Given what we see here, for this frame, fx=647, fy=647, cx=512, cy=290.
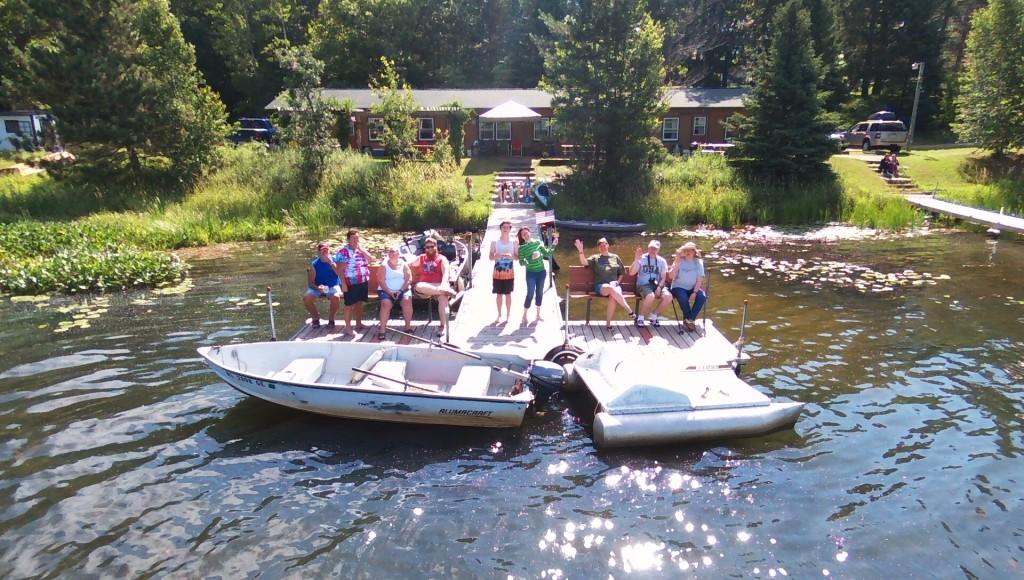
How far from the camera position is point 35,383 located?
10047mm

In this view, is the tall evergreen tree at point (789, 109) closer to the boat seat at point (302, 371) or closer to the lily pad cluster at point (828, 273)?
the lily pad cluster at point (828, 273)

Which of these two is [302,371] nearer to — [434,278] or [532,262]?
[434,278]

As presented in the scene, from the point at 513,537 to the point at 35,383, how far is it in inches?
322

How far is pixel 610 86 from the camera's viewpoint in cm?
2434

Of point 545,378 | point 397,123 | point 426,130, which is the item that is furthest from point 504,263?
point 426,130

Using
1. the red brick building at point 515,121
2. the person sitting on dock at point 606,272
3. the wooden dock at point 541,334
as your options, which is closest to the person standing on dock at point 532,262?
the wooden dock at point 541,334

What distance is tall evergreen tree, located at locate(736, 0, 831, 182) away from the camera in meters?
25.5

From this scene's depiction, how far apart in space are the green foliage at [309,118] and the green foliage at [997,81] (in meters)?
28.8

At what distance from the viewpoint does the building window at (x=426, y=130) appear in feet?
121

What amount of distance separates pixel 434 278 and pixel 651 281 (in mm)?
3845

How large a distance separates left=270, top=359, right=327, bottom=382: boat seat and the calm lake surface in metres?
0.66

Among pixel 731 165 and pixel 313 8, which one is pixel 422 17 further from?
pixel 731 165

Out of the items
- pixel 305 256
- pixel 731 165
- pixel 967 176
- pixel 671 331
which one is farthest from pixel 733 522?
pixel 967 176

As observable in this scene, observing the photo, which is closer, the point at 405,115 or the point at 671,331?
the point at 671,331
